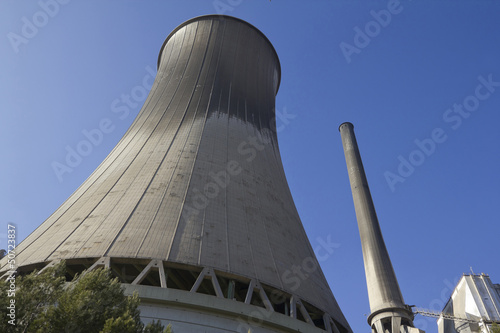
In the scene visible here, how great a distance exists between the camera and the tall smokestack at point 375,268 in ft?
35.8

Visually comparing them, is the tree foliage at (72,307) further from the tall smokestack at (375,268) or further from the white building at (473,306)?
the white building at (473,306)

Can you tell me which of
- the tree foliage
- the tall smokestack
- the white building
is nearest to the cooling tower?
the tall smokestack

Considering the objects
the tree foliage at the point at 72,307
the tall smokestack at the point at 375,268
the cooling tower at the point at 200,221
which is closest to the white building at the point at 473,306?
the tall smokestack at the point at 375,268

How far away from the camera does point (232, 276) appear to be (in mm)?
8594

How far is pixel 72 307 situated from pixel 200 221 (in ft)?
15.7

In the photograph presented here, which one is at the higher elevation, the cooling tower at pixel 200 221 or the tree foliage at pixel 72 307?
the cooling tower at pixel 200 221

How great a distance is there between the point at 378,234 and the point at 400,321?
10.1 feet

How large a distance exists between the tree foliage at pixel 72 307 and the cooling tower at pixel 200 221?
2310mm

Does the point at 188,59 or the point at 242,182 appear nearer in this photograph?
the point at 242,182

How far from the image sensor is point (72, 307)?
15.6ft

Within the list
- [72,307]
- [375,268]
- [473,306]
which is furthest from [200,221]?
[473,306]

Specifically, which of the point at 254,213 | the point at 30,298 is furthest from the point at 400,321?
the point at 30,298

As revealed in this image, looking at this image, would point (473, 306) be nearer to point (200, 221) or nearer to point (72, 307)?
point (200, 221)

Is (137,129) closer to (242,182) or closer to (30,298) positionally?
(242,182)
